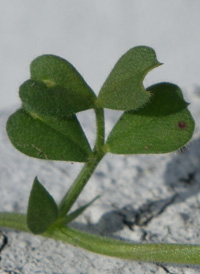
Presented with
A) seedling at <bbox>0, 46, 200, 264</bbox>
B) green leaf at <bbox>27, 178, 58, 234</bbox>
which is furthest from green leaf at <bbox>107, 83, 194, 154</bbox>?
green leaf at <bbox>27, 178, 58, 234</bbox>

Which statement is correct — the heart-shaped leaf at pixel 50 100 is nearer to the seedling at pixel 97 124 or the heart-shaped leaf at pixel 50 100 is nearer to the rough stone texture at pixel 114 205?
the seedling at pixel 97 124

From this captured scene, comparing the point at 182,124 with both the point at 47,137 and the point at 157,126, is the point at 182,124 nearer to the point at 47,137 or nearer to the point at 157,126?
the point at 157,126

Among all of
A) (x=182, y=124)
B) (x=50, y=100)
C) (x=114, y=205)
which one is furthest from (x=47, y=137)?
(x=114, y=205)

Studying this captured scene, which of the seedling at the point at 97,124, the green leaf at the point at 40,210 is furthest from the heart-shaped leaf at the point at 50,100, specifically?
the green leaf at the point at 40,210

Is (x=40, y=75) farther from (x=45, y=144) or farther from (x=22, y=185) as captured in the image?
(x=22, y=185)

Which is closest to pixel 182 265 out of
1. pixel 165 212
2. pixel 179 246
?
pixel 179 246

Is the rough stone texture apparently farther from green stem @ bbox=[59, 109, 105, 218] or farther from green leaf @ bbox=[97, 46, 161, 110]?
green leaf @ bbox=[97, 46, 161, 110]
